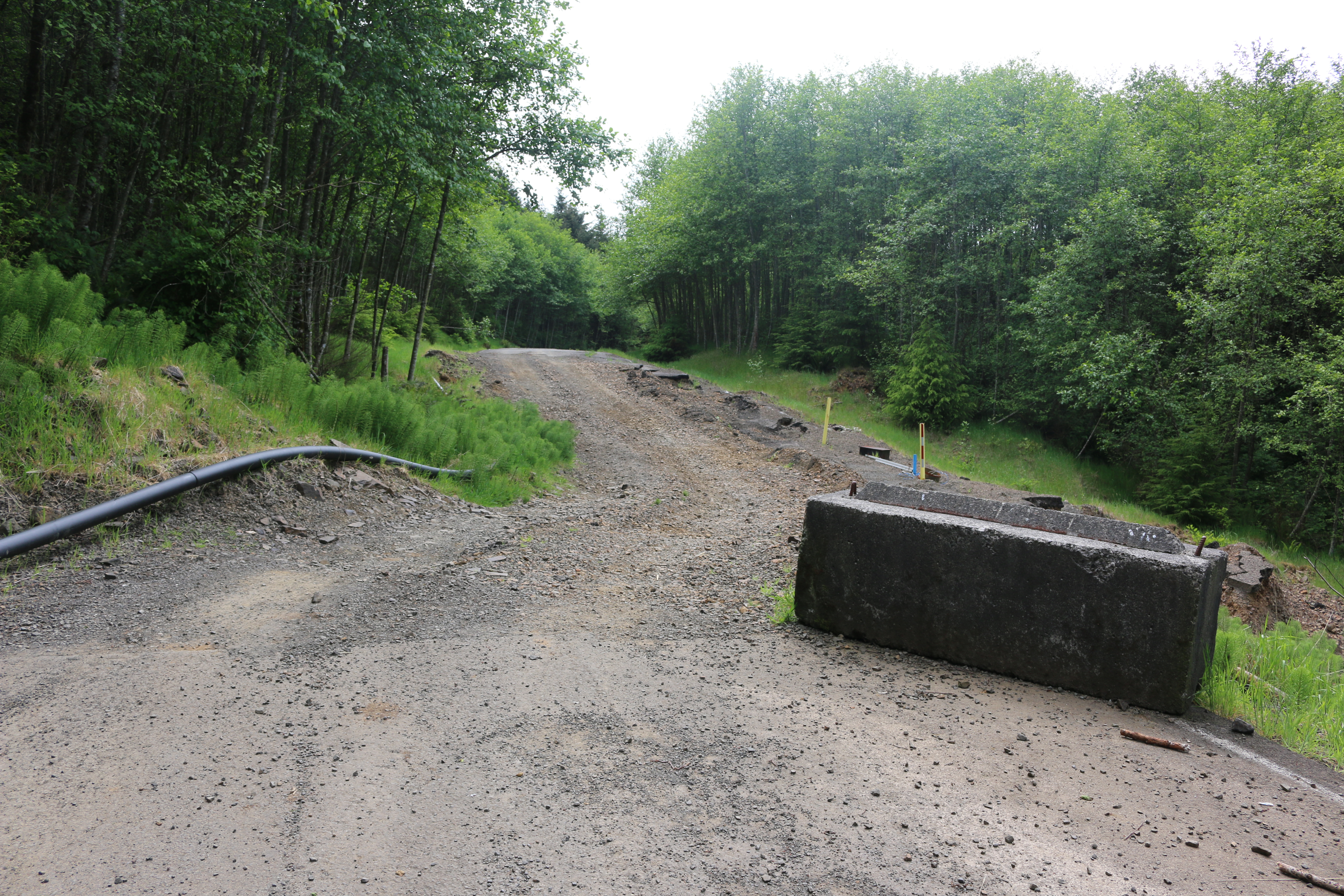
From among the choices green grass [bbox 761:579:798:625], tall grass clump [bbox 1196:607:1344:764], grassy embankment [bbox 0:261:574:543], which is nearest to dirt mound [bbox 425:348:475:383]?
grassy embankment [bbox 0:261:574:543]

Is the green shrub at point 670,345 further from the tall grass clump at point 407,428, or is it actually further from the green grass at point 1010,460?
the tall grass clump at point 407,428

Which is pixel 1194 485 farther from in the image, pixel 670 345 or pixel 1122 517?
pixel 670 345

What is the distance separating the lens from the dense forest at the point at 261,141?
28.3ft

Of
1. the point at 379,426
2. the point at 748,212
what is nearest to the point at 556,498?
the point at 379,426

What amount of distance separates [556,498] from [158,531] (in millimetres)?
4971

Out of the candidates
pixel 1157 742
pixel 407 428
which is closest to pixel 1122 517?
pixel 1157 742

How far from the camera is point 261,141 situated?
945 centimetres

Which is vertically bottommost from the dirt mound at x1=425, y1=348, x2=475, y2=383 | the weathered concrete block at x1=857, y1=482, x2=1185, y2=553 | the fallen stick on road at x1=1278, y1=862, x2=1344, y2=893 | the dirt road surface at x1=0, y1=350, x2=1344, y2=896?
the dirt road surface at x1=0, y1=350, x2=1344, y2=896

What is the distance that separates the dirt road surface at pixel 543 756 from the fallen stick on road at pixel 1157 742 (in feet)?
0.17

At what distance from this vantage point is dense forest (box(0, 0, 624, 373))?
8.63m

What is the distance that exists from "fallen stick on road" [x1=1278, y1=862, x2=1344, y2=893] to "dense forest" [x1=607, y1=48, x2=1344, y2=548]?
1440cm

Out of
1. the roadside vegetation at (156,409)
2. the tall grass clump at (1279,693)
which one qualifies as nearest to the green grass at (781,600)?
the tall grass clump at (1279,693)

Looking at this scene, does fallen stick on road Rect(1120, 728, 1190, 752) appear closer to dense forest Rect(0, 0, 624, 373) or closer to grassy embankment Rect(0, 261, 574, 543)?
grassy embankment Rect(0, 261, 574, 543)

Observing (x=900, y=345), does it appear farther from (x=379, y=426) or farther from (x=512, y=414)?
(x=379, y=426)
